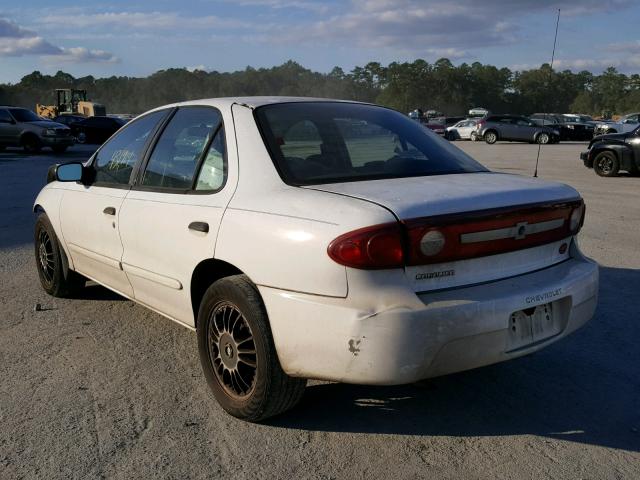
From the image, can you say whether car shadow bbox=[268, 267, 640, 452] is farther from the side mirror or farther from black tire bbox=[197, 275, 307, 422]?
the side mirror

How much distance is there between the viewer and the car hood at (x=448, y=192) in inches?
109

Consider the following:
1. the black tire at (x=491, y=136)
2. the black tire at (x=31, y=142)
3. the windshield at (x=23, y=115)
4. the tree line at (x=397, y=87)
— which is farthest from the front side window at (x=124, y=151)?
the tree line at (x=397, y=87)

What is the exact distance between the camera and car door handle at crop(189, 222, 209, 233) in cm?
328

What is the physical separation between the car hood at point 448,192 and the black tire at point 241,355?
0.67 m

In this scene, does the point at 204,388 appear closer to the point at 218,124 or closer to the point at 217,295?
the point at 217,295

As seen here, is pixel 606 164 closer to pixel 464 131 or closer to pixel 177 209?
pixel 177 209

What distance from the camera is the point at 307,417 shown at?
10.7ft

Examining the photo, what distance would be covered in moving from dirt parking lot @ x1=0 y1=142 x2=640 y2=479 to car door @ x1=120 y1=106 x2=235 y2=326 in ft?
1.68

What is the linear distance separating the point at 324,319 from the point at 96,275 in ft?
8.35

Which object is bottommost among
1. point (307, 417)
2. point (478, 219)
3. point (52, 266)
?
point (307, 417)

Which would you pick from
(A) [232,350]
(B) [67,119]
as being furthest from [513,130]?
(A) [232,350]

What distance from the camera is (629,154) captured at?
50.7 feet

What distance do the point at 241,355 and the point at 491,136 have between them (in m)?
33.6

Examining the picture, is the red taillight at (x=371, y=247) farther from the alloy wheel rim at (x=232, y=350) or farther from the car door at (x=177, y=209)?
the car door at (x=177, y=209)
